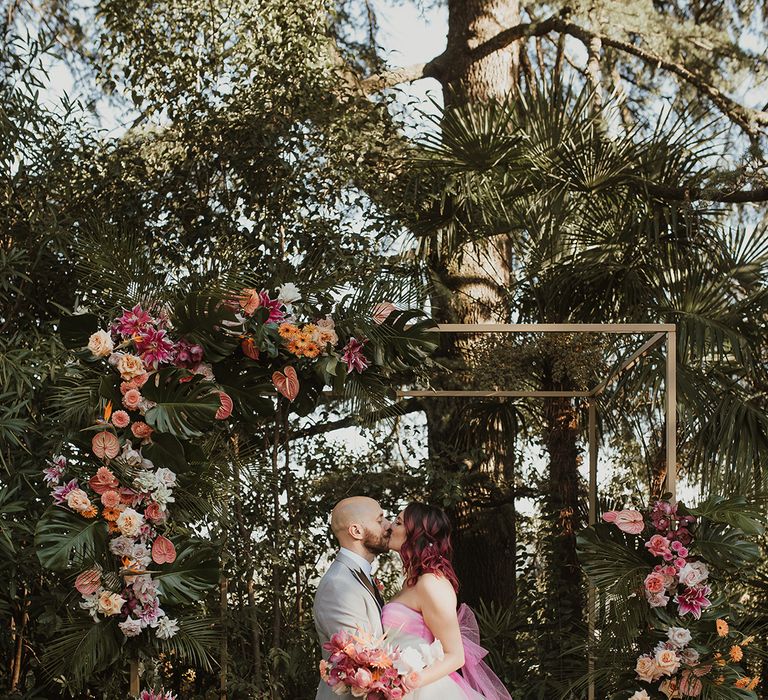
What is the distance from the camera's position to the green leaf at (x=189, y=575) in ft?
14.6

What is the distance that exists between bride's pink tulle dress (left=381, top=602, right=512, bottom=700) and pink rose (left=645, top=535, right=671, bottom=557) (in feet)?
3.30

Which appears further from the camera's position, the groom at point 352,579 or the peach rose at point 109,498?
the peach rose at point 109,498

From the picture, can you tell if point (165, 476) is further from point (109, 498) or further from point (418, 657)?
point (418, 657)

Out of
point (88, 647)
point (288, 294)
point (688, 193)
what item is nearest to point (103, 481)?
point (88, 647)

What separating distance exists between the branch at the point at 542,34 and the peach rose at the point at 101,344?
430 cm

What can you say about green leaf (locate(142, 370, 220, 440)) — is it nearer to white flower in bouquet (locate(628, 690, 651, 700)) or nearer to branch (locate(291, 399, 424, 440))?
white flower in bouquet (locate(628, 690, 651, 700))

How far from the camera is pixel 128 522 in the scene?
4266 millimetres

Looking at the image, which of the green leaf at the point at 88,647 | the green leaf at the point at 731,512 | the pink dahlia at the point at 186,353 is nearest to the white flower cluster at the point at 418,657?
the green leaf at the point at 88,647

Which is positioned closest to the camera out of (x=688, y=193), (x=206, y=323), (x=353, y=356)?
(x=206, y=323)

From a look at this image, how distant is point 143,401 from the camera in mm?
4340

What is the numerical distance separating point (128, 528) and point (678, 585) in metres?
2.54

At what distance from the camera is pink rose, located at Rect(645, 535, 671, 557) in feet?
16.1

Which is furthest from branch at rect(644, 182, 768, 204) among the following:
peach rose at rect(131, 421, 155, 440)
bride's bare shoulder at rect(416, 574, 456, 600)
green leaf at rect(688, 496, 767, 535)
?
peach rose at rect(131, 421, 155, 440)

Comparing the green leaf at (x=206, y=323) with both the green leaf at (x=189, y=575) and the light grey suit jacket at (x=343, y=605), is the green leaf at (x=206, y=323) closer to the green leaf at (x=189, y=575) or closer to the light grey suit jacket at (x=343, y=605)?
the green leaf at (x=189, y=575)
